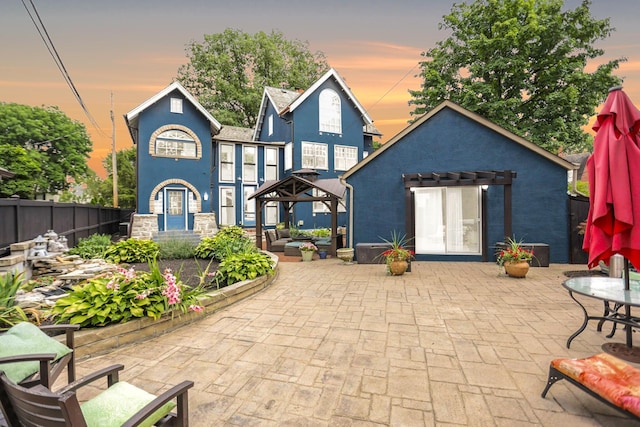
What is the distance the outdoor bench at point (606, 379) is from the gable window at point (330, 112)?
65.6ft

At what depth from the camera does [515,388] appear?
2990mm

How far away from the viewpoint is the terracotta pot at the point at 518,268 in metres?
7.82

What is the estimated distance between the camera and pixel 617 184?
3471mm

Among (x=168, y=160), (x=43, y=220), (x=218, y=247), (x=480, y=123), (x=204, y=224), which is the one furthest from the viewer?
(x=204, y=224)

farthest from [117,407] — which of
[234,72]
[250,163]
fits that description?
[234,72]

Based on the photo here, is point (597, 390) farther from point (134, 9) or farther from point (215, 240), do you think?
point (134, 9)

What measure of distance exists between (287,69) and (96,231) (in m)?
25.9

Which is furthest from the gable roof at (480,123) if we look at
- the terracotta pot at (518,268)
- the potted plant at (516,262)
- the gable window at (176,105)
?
the gable window at (176,105)

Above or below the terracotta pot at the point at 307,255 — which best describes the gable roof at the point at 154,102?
above

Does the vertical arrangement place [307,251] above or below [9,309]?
below

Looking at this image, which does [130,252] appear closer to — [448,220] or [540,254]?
[448,220]

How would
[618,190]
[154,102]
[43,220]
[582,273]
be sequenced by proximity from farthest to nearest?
[154,102] → [43,220] → [582,273] → [618,190]

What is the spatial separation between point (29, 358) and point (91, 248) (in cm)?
1004

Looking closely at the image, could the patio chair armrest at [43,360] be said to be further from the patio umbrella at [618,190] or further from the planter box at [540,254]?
the planter box at [540,254]
